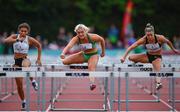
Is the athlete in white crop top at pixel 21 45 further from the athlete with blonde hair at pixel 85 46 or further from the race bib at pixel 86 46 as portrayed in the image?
the race bib at pixel 86 46

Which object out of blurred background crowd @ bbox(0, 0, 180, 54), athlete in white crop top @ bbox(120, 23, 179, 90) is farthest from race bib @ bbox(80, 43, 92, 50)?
blurred background crowd @ bbox(0, 0, 180, 54)

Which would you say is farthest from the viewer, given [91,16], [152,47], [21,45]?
[91,16]

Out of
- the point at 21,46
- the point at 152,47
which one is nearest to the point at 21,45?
the point at 21,46

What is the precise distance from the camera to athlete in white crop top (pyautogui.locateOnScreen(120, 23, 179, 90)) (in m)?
15.7

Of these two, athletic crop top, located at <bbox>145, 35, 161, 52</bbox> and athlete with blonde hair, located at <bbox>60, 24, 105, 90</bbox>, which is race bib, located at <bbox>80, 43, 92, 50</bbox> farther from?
athletic crop top, located at <bbox>145, 35, 161, 52</bbox>

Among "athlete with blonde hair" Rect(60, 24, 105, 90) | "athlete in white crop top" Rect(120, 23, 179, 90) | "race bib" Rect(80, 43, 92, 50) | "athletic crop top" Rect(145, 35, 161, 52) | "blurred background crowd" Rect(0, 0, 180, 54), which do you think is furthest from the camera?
"blurred background crowd" Rect(0, 0, 180, 54)

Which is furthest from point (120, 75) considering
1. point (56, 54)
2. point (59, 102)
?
point (56, 54)

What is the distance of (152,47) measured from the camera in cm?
1599

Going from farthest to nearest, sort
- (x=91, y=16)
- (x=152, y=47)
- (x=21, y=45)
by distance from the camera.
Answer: (x=91, y=16), (x=152, y=47), (x=21, y=45)

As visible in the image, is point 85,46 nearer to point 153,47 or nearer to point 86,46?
point 86,46

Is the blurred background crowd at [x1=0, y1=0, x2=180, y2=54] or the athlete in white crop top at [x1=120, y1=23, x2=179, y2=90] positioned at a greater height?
the blurred background crowd at [x1=0, y1=0, x2=180, y2=54]

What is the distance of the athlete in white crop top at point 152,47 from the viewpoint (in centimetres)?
1570

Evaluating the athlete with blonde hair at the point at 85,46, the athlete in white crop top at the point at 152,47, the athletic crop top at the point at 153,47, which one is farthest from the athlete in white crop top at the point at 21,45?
the athletic crop top at the point at 153,47

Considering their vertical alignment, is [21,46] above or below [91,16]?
below
